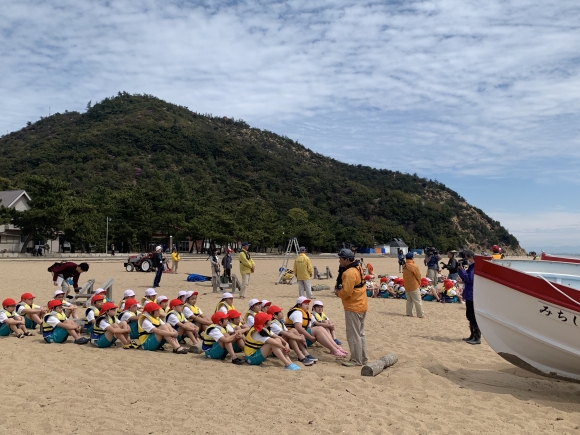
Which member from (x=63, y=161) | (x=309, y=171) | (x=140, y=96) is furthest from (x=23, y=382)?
(x=140, y=96)

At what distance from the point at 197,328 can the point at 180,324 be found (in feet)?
1.08

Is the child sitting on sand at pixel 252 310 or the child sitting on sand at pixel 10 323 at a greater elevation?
the child sitting on sand at pixel 252 310

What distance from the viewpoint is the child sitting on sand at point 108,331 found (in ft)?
28.4

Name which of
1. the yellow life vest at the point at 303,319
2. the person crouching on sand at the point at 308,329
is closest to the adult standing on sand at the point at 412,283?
the person crouching on sand at the point at 308,329

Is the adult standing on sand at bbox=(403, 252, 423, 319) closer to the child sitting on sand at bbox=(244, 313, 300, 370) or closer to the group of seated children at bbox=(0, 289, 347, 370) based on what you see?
the group of seated children at bbox=(0, 289, 347, 370)

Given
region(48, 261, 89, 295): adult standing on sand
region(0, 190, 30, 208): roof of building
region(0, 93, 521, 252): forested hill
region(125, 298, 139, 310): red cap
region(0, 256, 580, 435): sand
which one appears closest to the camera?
region(0, 256, 580, 435): sand

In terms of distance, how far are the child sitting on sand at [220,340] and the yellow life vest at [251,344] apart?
211mm

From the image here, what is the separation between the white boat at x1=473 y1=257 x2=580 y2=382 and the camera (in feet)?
20.3

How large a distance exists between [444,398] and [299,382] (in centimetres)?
191

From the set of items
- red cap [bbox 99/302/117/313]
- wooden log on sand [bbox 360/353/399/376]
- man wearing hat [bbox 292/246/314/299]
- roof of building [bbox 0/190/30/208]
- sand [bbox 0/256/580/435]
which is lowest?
sand [bbox 0/256/580/435]

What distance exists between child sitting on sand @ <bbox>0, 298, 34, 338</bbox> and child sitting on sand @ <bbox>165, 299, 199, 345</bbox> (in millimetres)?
2972

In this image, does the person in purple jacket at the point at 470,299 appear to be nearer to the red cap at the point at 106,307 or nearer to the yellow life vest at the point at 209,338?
the yellow life vest at the point at 209,338

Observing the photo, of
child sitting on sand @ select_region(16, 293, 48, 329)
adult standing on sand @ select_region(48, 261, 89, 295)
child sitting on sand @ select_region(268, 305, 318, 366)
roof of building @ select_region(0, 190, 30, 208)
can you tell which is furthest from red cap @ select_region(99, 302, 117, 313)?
roof of building @ select_region(0, 190, 30, 208)

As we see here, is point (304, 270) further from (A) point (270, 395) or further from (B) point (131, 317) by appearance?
(A) point (270, 395)
